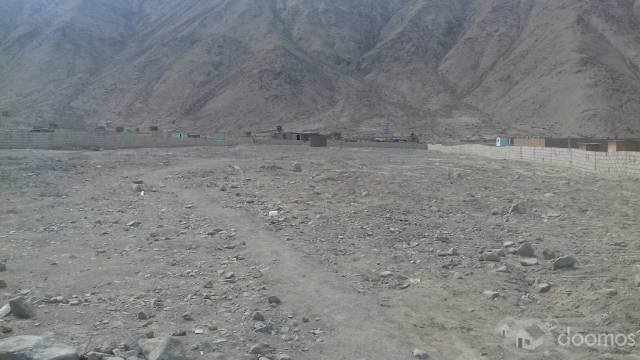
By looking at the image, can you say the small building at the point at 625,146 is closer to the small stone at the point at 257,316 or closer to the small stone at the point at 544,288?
the small stone at the point at 544,288

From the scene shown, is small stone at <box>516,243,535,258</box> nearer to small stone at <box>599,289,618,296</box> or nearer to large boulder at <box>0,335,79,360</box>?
small stone at <box>599,289,618,296</box>

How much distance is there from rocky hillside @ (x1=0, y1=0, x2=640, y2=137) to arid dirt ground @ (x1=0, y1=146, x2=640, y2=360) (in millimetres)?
51428

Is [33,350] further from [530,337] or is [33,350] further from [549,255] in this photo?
[549,255]

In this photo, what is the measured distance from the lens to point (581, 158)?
2752cm

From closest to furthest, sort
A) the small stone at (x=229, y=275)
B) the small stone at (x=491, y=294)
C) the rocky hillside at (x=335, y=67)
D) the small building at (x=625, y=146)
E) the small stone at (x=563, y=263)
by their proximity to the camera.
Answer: the small stone at (x=491, y=294) < the small stone at (x=229, y=275) < the small stone at (x=563, y=263) < the small building at (x=625, y=146) < the rocky hillside at (x=335, y=67)

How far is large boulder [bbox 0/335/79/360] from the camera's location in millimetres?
4582


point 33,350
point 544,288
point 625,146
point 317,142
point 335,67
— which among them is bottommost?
point 544,288

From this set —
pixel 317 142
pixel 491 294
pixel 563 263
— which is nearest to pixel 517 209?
pixel 563 263

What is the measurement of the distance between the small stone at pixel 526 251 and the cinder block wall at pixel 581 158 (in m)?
16.3

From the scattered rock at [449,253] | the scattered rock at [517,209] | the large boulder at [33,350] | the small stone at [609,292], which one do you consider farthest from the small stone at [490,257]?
the large boulder at [33,350]

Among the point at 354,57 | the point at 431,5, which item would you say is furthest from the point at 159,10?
the point at 431,5

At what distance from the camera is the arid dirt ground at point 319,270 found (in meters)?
5.97

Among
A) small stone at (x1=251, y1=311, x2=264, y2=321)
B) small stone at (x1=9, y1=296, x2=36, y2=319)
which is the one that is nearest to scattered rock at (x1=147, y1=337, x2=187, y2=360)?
small stone at (x1=251, y1=311, x2=264, y2=321)

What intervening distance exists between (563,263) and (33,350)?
21.6 ft
